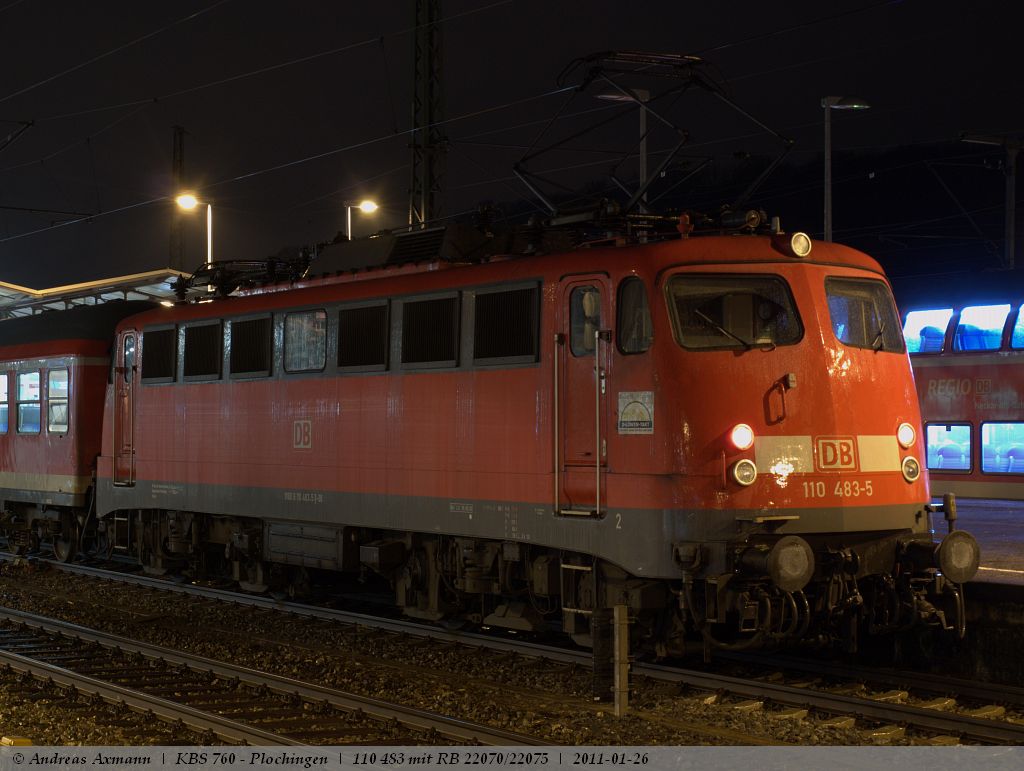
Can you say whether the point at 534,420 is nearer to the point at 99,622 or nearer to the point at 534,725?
the point at 534,725

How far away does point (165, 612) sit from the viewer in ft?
51.2

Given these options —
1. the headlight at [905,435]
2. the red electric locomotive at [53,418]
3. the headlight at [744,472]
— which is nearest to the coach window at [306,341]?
the red electric locomotive at [53,418]

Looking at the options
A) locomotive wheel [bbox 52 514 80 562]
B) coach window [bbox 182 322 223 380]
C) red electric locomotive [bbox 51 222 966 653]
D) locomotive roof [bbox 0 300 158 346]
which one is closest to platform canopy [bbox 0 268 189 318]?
locomotive roof [bbox 0 300 158 346]

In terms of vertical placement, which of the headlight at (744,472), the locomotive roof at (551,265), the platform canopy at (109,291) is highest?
the platform canopy at (109,291)

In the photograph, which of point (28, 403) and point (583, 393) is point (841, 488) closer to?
point (583, 393)

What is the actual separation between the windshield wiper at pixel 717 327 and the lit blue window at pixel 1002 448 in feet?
56.7

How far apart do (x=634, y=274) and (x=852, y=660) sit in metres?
4.88

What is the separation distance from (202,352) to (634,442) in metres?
7.90

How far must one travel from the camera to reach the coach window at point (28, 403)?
2084 cm

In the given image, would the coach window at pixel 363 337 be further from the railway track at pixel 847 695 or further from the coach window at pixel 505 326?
the railway track at pixel 847 695

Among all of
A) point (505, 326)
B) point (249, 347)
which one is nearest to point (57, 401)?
point (249, 347)

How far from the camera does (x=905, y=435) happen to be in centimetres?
1119

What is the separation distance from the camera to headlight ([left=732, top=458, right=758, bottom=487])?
10.2 m

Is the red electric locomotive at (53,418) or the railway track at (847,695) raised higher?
the red electric locomotive at (53,418)
